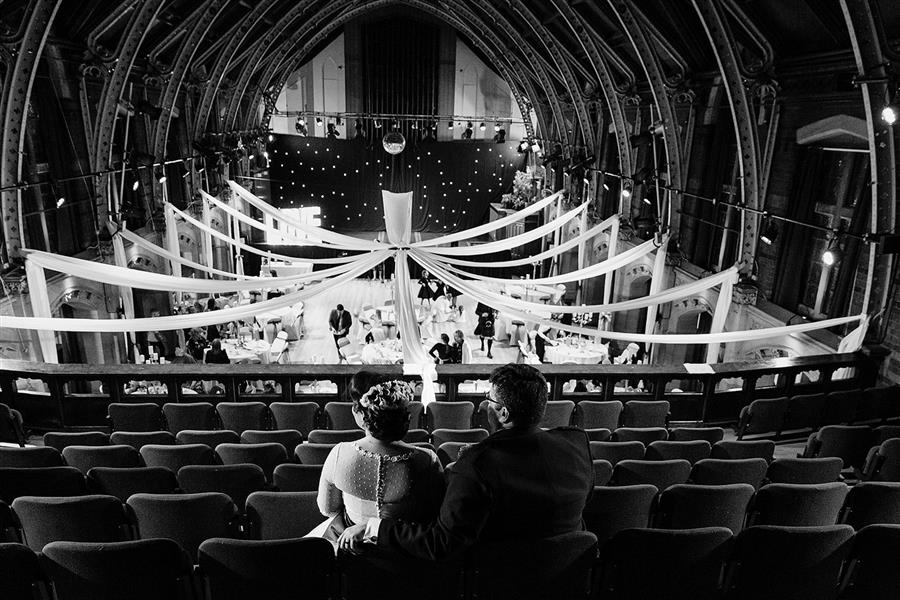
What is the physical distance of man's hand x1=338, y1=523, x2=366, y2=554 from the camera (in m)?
2.09

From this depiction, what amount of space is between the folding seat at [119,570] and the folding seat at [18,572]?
35 millimetres

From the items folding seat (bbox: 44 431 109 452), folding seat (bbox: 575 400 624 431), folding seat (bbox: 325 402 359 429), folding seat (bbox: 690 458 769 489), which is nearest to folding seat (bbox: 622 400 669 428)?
folding seat (bbox: 575 400 624 431)

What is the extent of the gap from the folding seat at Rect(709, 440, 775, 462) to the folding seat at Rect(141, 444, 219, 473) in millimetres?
3165

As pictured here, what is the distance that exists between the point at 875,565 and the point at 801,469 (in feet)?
3.64

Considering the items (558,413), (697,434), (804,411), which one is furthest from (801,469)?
(804,411)

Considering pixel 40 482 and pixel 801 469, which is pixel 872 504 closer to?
pixel 801 469

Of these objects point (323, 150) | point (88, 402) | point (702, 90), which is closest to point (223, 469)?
point (88, 402)

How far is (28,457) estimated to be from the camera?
340cm

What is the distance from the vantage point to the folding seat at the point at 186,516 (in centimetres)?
258

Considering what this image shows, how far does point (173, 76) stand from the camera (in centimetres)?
1138

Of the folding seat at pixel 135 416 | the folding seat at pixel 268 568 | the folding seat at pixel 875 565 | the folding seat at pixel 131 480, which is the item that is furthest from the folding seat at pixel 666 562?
the folding seat at pixel 135 416

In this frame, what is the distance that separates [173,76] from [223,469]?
34.9 ft

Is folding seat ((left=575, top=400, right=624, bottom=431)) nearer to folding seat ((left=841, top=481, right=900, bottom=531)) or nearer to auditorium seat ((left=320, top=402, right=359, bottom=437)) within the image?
auditorium seat ((left=320, top=402, right=359, bottom=437))

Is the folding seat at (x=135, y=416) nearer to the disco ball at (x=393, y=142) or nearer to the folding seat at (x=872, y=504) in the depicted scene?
the folding seat at (x=872, y=504)
